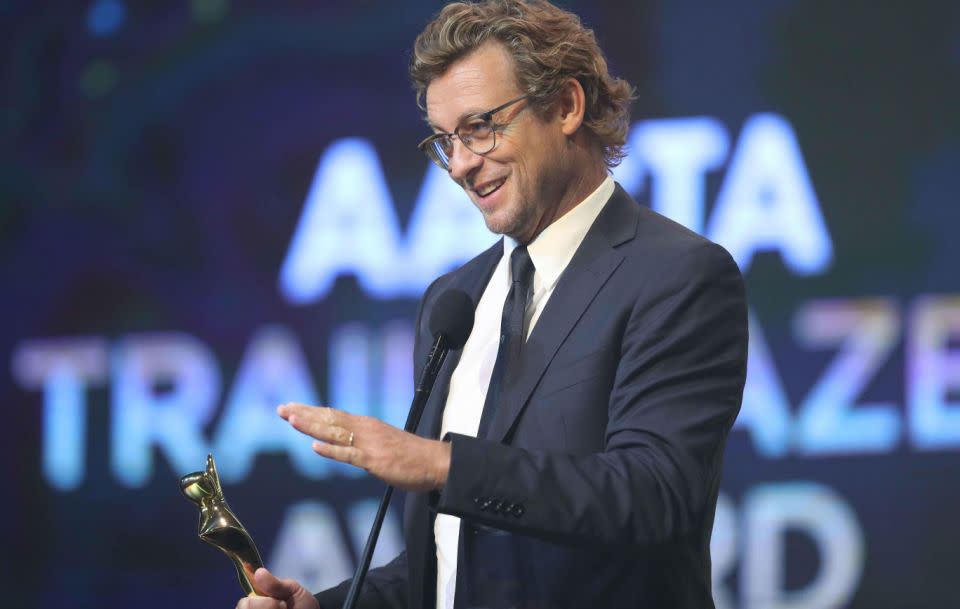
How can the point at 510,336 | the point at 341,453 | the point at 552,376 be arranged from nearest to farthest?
1. the point at 341,453
2. the point at 552,376
3. the point at 510,336

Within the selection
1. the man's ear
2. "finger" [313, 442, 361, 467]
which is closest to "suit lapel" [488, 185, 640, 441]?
the man's ear

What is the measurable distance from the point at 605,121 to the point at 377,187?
1794mm

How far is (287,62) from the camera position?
420 centimetres

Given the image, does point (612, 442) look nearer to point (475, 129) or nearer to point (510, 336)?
point (510, 336)

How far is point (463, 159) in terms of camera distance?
2.13m

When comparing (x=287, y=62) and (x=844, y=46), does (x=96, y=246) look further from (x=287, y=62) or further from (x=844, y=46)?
(x=844, y=46)

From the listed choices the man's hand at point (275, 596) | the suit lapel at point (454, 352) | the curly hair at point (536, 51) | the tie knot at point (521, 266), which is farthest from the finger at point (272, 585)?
the curly hair at point (536, 51)

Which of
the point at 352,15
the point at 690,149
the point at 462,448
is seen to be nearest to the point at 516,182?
the point at 462,448

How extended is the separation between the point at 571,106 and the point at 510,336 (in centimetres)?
50

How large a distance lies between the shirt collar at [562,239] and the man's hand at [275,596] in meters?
0.66

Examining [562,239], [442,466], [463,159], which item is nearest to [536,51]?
[463,159]

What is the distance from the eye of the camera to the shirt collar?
2.09 m

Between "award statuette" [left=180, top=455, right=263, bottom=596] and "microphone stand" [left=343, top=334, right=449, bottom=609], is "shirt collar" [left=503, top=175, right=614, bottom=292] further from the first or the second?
"award statuette" [left=180, top=455, right=263, bottom=596]

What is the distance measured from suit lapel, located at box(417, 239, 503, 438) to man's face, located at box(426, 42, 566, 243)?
159mm
